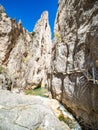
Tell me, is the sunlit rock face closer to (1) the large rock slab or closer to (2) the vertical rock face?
(2) the vertical rock face

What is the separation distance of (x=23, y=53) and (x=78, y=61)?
2838 centimetres

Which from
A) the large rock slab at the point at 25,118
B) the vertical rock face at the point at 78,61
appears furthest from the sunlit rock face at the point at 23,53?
the large rock slab at the point at 25,118

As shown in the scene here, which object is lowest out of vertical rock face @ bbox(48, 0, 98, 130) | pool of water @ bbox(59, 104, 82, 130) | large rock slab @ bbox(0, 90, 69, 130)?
pool of water @ bbox(59, 104, 82, 130)

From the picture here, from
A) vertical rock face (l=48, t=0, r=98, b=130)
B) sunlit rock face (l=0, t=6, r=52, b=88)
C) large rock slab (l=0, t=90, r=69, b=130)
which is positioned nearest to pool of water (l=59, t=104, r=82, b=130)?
vertical rock face (l=48, t=0, r=98, b=130)

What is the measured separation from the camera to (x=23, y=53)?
39188 mm

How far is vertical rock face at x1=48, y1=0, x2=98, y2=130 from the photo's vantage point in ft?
34.3

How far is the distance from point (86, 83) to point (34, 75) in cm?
2560

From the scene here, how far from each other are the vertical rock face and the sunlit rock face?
15653mm

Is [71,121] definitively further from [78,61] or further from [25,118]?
[78,61]

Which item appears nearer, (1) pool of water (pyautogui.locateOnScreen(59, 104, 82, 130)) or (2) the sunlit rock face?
(1) pool of water (pyautogui.locateOnScreen(59, 104, 82, 130))

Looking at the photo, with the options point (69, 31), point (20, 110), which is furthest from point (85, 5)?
point (20, 110)

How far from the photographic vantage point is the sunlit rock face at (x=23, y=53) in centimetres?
3397

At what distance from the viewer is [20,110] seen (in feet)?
36.4

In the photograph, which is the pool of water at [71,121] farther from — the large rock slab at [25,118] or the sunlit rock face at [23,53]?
the sunlit rock face at [23,53]
